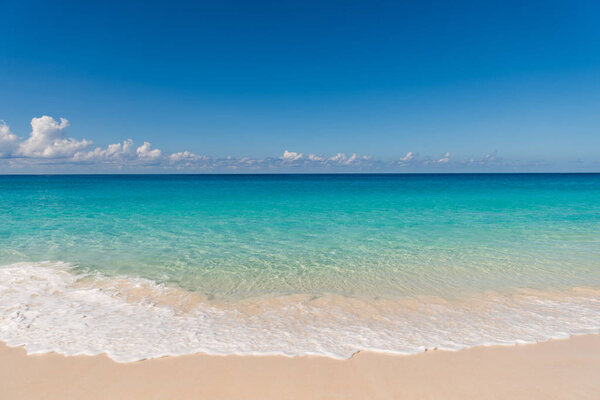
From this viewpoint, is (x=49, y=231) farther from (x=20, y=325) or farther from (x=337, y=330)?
(x=337, y=330)

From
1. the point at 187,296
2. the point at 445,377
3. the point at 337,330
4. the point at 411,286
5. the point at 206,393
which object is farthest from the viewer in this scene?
the point at 411,286

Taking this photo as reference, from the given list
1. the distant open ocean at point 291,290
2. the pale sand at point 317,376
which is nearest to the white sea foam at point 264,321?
the distant open ocean at point 291,290

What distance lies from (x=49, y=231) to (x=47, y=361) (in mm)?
11577

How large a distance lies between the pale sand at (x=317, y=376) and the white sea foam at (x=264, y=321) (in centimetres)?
21

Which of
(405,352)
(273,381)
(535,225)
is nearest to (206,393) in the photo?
(273,381)

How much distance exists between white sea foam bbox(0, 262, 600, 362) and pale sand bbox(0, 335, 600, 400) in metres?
0.21

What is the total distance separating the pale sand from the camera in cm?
352

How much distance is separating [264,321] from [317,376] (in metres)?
1.67

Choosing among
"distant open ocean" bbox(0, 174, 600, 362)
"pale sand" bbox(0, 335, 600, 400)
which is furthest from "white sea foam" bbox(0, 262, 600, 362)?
"pale sand" bbox(0, 335, 600, 400)

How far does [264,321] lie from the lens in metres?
5.26

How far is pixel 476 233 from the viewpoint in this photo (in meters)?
13.0

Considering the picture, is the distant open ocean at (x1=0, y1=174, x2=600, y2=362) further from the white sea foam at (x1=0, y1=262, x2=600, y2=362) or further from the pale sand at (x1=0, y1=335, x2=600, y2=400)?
the pale sand at (x1=0, y1=335, x2=600, y2=400)

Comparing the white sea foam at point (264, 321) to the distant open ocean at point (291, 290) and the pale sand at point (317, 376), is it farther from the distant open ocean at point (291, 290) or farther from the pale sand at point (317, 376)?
the pale sand at point (317, 376)

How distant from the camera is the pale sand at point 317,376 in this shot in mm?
3516
